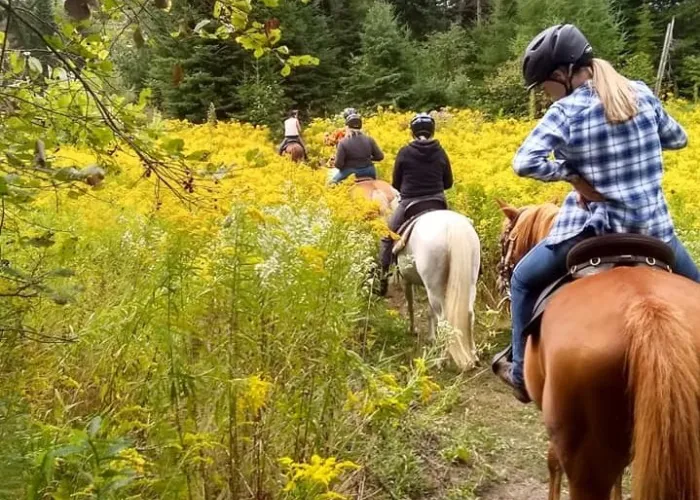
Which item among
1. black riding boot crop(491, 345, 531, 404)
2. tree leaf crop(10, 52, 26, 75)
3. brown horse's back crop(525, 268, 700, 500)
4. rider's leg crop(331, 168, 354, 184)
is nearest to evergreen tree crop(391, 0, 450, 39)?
rider's leg crop(331, 168, 354, 184)

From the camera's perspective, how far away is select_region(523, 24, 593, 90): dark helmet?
11.5 ft

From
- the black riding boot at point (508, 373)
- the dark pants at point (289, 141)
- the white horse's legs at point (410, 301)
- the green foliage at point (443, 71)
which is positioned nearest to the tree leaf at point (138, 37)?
the black riding boot at point (508, 373)

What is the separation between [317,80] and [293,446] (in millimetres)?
23318

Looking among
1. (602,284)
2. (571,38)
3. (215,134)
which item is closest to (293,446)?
(602,284)

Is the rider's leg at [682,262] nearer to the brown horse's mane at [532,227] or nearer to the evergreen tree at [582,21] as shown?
the brown horse's mane at [532,227]

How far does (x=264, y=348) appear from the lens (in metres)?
3.75

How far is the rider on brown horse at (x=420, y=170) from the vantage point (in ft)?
25.5

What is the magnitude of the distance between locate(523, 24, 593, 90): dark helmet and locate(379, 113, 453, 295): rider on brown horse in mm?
4026

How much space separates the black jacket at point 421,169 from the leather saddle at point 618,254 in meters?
4.48

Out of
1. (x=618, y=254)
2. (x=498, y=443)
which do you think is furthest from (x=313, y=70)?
(x=618, y=254)

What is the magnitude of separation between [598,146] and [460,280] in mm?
3733

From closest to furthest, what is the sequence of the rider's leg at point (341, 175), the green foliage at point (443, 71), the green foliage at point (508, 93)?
the rider's leg at point (341, 175)
the green foliage at point (508, 93)
the green foliage at point (443, 71)

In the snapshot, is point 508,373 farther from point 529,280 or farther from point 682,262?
point 682,262

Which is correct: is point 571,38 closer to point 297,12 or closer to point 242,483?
point 242,483
